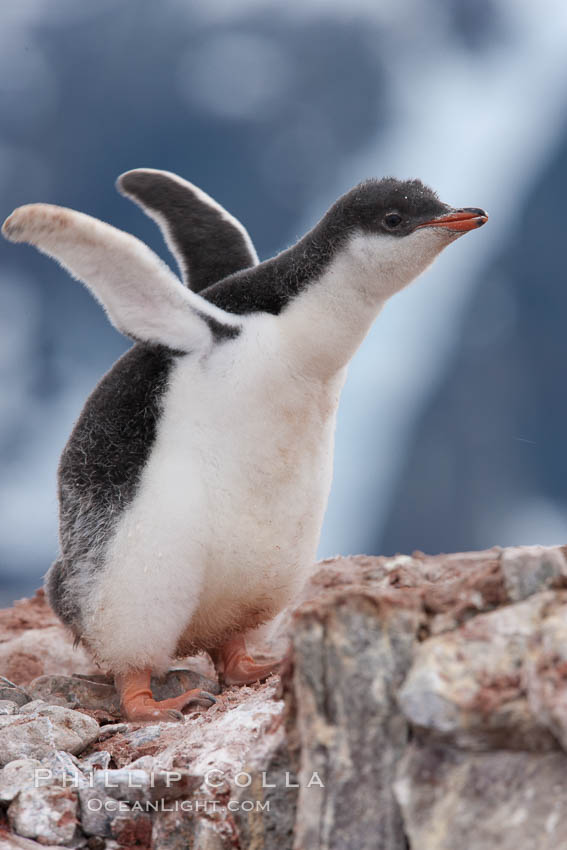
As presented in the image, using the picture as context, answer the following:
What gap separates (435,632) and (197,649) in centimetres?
204

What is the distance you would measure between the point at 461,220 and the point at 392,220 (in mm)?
211

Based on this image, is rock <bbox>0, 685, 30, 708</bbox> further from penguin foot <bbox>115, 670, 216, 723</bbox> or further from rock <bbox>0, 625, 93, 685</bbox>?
rock <bbox>0, 625, 93, 685</bbox>

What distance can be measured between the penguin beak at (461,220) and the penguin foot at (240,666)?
1.60 meters

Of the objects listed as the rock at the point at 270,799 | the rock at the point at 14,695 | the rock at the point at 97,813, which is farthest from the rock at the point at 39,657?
the rock at the point at 270,799

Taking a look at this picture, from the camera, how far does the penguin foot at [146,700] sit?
2.75 meters

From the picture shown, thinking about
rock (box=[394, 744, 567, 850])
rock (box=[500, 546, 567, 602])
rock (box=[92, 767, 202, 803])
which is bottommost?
rock (box=[92, 767, 202, 803])

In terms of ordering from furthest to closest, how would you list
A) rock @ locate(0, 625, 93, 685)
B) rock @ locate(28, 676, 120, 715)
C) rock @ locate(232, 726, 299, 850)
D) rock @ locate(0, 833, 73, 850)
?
rock @ locate(0, 625, 93, 685) < rock @ locate(28, 676, 120, 715) < rock @ locate(0, 833, 73, 850) < rock @ locate(232, 726, 299, 850)

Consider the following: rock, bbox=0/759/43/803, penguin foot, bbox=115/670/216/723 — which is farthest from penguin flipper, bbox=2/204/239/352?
rock, bbox=0/759/43/803

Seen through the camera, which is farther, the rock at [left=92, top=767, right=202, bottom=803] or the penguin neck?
the penguin neck

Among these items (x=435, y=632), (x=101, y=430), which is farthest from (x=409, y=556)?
(x=435, y=632)

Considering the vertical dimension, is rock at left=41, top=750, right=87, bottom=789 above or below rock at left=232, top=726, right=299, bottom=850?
below

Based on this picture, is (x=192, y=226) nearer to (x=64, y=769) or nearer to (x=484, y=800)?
(x=64, y=769)

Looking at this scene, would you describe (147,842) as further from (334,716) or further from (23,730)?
(334,716)

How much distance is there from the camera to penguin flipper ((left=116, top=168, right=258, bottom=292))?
3.79m
